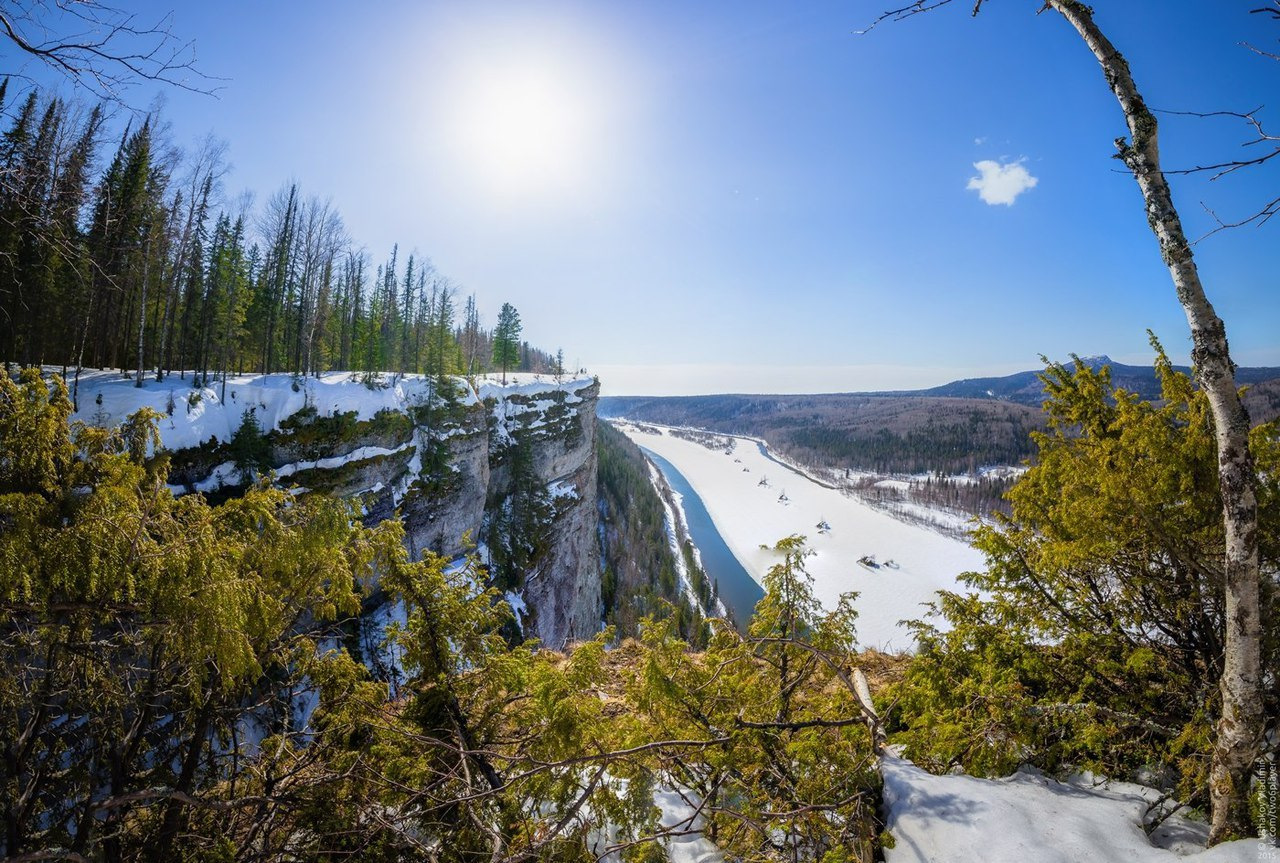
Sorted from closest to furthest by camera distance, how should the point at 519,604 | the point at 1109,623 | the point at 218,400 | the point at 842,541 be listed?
the point at 1109,623
the point at 218,400
the point at 519,604
the point at 842,541

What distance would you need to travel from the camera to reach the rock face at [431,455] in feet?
54.5

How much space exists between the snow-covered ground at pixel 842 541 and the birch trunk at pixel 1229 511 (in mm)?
41190

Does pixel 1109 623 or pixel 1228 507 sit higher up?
pixel 1228 507

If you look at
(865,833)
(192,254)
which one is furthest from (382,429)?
(865,833)

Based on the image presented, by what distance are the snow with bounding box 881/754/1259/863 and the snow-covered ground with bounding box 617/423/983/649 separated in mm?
40967

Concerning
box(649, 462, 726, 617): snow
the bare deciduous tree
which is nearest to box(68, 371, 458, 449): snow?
the bare deciduous tree

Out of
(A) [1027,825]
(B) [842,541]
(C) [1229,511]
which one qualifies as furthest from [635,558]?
(C) [1229,511]

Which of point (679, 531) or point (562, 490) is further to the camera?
point (679, 531)

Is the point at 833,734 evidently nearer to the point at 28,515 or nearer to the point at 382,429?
the point at 28,515

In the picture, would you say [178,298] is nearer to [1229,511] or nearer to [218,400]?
[218,400]

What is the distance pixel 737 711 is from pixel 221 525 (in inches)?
166

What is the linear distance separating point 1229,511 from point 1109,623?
7.29ft

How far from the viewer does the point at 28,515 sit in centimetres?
284

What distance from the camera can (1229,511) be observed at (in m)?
2.84
